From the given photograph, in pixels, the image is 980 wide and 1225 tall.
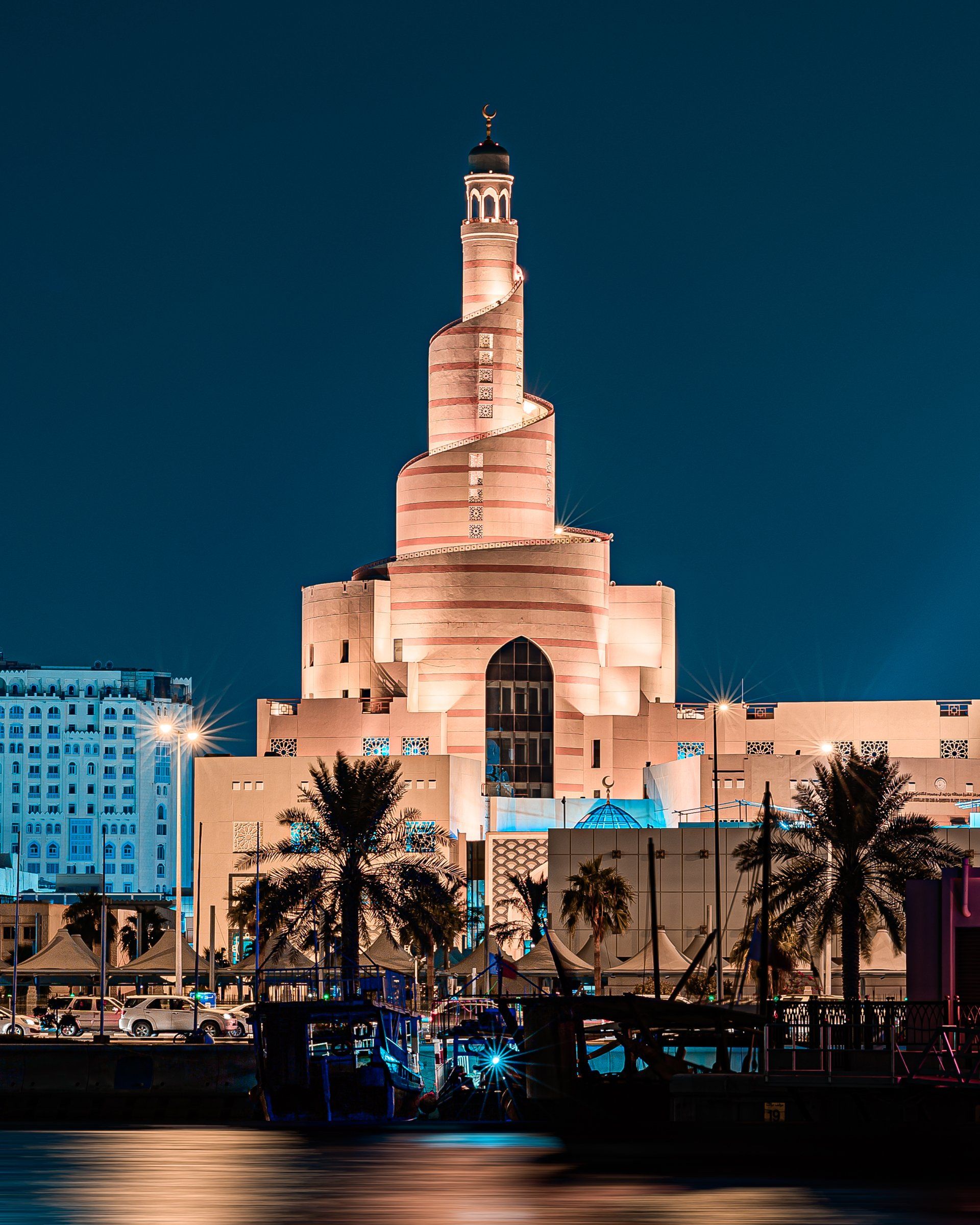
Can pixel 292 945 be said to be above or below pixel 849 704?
below

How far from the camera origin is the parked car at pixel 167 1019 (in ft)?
209

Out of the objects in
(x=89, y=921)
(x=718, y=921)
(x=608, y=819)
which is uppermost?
(x=608, y=819)

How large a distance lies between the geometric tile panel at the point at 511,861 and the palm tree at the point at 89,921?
1813cm

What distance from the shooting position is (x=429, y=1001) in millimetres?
84188

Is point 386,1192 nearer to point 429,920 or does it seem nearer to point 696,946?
point 429,920

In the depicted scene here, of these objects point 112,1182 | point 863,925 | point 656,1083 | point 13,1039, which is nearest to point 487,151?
point 863,925

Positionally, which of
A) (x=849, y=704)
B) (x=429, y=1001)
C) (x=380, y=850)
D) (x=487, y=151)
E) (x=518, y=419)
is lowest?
(x=429, y=1001)

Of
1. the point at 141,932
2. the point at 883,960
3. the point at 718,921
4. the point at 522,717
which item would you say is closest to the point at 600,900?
the point at 883,960

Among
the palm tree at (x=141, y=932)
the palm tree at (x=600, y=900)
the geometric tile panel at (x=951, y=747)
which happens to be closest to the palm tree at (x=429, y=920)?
the palm tree at (x=600, y=900)

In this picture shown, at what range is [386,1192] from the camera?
2183 centimetres

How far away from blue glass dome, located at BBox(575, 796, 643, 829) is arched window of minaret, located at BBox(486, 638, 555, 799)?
10.5 m

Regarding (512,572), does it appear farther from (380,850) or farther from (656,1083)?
(656,1083)

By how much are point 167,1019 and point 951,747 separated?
62198mm

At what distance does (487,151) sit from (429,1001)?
2249 inches
